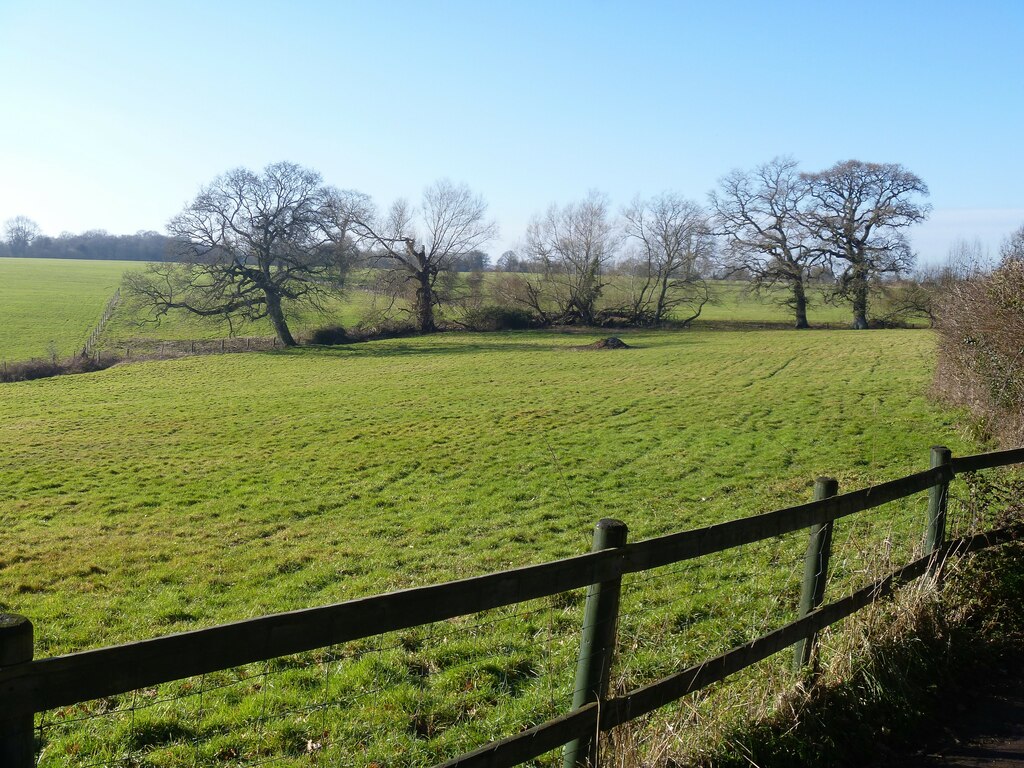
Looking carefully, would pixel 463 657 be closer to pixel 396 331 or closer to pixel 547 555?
pixel 547 555

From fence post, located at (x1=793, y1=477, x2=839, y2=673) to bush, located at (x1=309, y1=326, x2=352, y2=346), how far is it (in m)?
50.1

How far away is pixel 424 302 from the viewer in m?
60.8

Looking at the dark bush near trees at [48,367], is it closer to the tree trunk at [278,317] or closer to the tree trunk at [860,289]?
the tree trunk at [278,317]

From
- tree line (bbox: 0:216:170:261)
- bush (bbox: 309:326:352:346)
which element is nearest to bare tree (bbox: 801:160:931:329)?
bush (bbox: 309:326:352:346)

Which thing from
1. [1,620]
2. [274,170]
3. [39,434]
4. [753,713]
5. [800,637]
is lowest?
[39,434]

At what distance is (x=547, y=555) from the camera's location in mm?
9820

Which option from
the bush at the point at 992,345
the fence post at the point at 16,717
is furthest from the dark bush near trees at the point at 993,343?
the fence post at the point at 16,717

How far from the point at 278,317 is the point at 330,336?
4264 millimetres

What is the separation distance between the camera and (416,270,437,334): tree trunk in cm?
6053

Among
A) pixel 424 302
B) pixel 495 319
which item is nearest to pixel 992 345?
pixel 424 302

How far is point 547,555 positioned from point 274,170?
45628 millimetres

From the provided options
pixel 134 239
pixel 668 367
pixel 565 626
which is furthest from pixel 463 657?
pixel 134 239

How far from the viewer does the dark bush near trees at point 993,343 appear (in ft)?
39.6

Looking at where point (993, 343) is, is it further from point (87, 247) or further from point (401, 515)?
point (87, 247)
